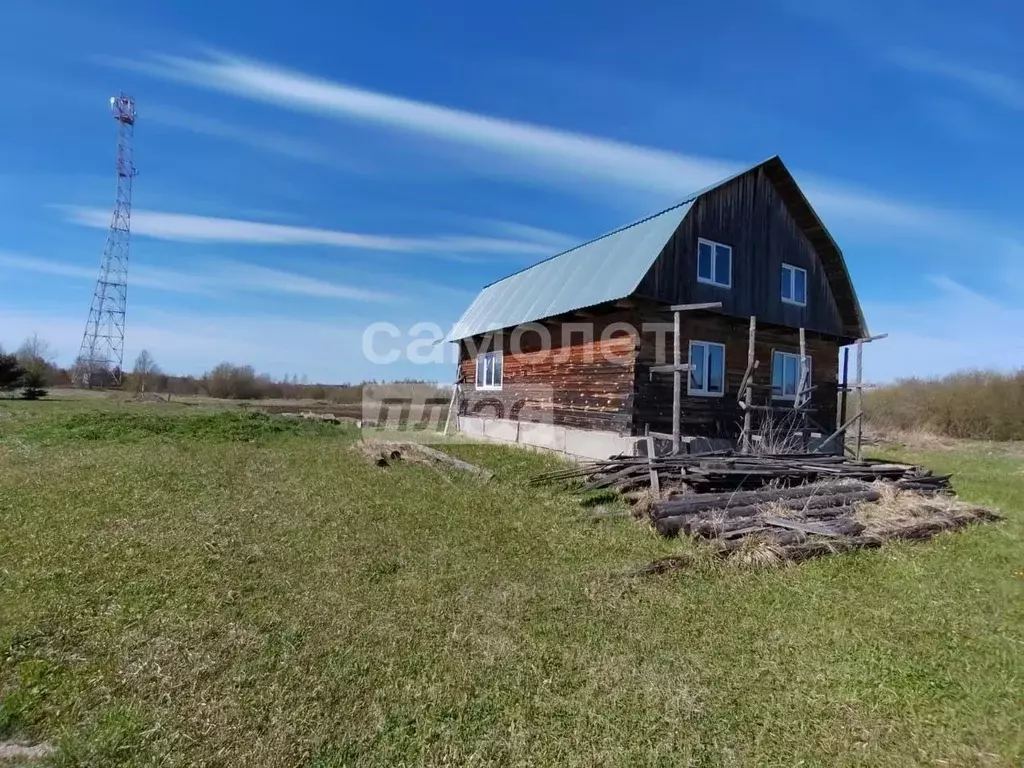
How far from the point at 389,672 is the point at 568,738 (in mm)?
1411

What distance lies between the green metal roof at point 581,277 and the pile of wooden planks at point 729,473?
428cm

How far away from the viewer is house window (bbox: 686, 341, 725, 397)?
14664mm

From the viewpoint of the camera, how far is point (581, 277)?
15.5 metres

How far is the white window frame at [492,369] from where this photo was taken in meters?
19.6

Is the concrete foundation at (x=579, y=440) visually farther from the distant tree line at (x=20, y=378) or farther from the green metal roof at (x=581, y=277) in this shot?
the distant tree line at (x=20, y=378)

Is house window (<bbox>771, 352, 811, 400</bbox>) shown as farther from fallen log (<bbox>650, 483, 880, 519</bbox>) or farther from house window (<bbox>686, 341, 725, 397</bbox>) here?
fallen log (<bbox>650, 483, 880, 519</bbox>)

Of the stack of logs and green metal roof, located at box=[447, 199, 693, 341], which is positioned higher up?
green metal roof, located at box=[447, 199, 693, 341]

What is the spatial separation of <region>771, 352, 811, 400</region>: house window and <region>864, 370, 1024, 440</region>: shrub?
20851 millimetres

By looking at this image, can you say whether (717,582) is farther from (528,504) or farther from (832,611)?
(528,504)

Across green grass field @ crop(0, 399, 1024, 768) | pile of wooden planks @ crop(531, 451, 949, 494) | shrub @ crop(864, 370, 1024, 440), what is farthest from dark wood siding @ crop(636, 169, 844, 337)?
shrub @ crop(864, 370, 1024, 440)

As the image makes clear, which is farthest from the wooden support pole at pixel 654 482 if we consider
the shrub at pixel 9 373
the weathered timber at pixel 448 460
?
the shrub at pixel 9 373

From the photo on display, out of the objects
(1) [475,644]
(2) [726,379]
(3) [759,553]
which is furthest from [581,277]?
(1) [475,644]

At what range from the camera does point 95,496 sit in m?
9.19

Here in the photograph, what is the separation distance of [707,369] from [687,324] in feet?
4.68
